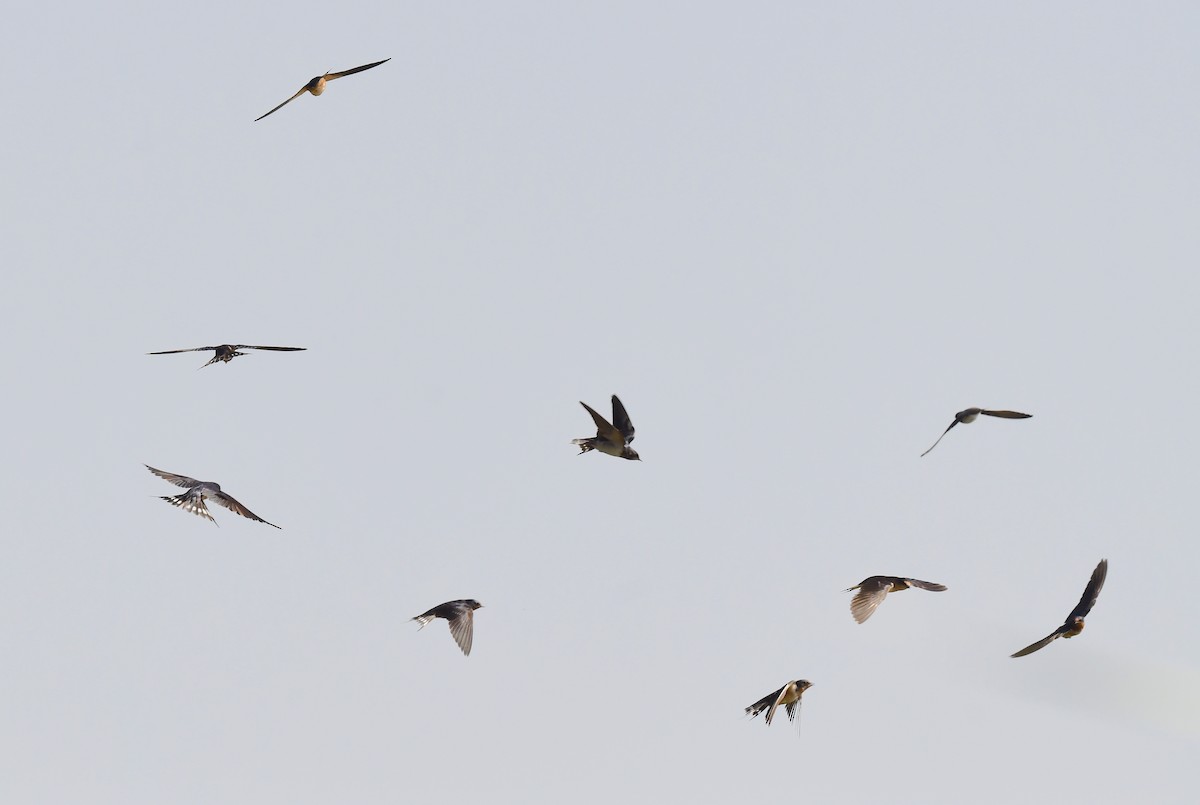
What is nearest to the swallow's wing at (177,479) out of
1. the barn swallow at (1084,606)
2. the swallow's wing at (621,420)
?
the swallow's wing at (621,420)

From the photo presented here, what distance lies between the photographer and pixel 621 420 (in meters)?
41.8

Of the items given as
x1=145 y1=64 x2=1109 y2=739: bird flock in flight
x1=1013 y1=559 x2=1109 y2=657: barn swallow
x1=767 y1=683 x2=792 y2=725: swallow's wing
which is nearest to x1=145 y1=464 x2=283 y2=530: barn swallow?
x1=145 y1=64 x2=1109 y2=739: bird flock in flight

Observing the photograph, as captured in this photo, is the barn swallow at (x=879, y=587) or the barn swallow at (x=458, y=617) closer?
the barn swallow at (x=879, y=587)

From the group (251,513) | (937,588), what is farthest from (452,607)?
(937,588)

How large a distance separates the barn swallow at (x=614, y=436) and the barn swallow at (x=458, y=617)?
19.5 ft

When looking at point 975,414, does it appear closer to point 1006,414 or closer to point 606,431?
point 1006,414

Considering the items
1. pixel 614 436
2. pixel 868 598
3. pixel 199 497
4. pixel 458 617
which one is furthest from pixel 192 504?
pixel 868 598

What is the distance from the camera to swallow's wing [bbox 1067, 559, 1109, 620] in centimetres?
4016

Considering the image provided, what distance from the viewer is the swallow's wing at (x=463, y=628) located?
43.8m

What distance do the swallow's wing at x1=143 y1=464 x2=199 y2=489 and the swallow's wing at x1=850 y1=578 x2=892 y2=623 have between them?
56.6 feet

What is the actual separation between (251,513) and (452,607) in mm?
6027

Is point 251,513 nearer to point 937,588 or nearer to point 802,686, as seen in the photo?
point 802,686

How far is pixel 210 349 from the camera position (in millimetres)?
43750

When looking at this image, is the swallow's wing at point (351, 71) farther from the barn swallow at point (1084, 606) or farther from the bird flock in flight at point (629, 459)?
the barn swallow at point (1084, 606)
